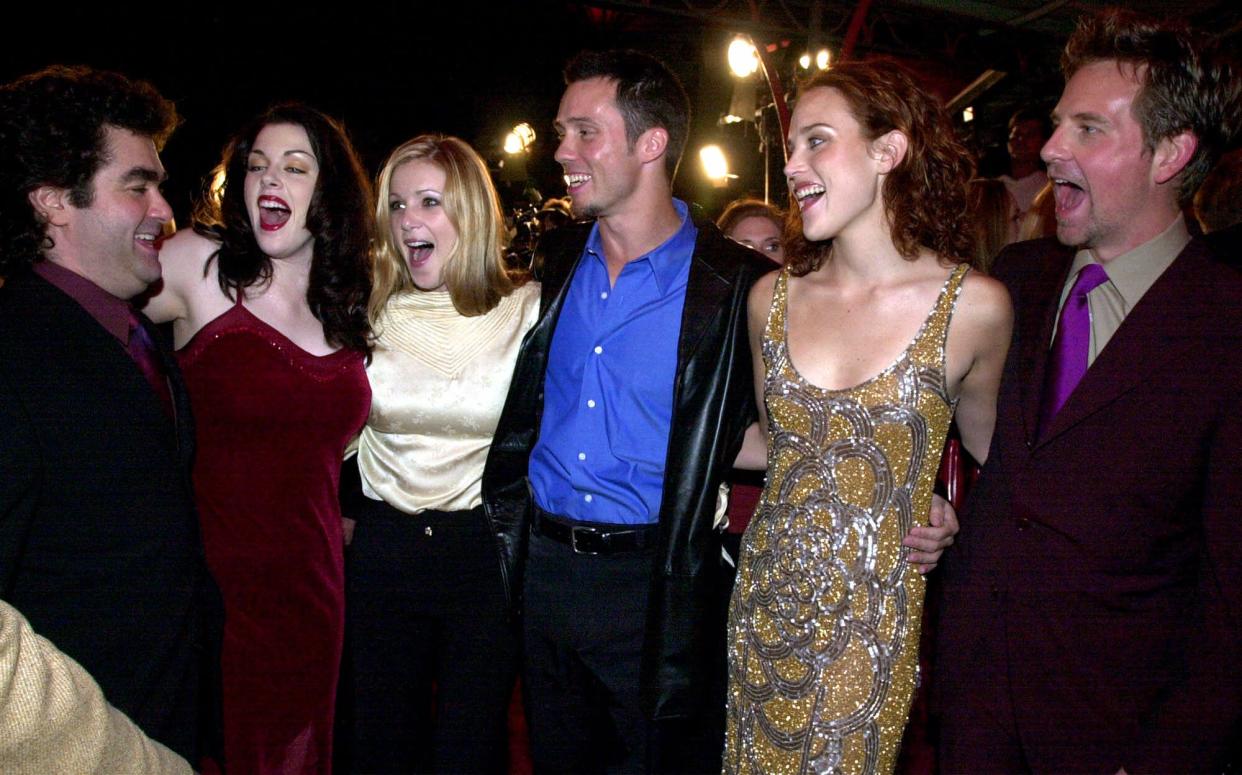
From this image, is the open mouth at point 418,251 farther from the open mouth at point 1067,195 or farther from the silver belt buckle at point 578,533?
the open mouth at point 1067,195

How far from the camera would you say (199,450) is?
2357 mm

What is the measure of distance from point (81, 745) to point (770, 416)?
4.91 ft

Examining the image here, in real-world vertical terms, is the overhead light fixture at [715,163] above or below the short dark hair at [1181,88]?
above

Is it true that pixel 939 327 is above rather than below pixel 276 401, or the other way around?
above

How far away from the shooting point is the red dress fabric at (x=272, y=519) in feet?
7.76

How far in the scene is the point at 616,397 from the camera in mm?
2396

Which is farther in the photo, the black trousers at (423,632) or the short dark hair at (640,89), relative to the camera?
the short dark hair at (640,89)

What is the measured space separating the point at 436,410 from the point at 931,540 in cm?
142

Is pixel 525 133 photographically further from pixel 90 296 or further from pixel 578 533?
pixel 90 296

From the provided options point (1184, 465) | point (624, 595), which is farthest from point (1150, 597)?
point (624, 595)

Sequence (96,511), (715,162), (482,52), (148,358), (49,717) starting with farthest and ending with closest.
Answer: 1. (482,52)
2. (715,162)
3. (148,358)
4. (96,511)
5. (49,717)

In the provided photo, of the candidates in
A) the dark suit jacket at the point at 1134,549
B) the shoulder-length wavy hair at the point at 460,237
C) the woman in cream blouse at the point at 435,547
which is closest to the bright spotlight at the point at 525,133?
the shoulder-length wavy hair at the point at 460,237

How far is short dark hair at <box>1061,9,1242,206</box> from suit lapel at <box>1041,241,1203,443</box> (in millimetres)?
297

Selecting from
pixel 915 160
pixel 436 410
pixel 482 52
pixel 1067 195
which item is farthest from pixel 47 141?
pixel 482 52
